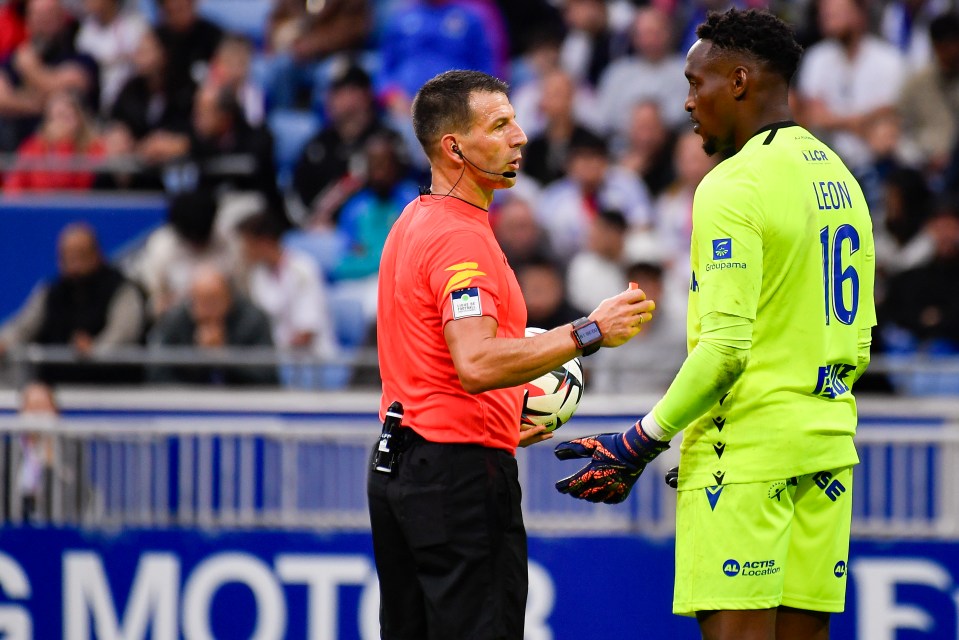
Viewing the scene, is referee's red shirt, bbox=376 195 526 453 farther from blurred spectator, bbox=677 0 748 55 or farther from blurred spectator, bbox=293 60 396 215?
blurred spectator, bbox=677 0 748 55

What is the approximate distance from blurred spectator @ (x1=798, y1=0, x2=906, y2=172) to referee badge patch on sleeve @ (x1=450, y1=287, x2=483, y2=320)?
25.7ft

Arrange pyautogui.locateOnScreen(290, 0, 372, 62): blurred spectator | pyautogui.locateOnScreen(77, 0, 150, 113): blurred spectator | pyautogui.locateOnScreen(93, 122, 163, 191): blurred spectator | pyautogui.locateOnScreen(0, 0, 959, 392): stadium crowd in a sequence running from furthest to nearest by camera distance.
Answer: pyautogui.locateOnScreen(77, 0, 150, 113): blurred spectator → pyautogui.locateOnScreen(290, 0, 372, 62): blurred spectator → pyautogui.locateOnScreen(93, 122, 163, 191): blurred spectator → pyautogui.locateOnScreen(0, 0, 959, 392): stadium crowd

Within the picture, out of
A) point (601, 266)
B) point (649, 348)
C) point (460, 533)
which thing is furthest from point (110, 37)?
point (460, 533)

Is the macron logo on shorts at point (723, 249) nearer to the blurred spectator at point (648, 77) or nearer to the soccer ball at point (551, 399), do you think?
the soccer ball at point (551, 399)

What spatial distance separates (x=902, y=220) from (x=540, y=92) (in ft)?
11.7

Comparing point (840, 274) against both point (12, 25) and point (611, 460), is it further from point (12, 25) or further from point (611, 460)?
point (12, 25)

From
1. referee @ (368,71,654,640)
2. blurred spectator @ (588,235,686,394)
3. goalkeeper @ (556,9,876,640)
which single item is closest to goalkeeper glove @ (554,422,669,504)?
goalkeeper @ (556,9,876,640)

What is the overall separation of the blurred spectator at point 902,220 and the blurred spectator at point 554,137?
262 cm

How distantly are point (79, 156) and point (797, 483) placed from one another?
930cm

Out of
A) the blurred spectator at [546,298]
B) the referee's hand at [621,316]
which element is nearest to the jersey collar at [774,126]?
the referee's hand at [621,316]

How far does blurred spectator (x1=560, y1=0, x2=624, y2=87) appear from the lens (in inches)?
530

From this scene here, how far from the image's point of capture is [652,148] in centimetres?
1176

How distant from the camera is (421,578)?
4.73 m

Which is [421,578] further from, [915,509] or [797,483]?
[915,509]
